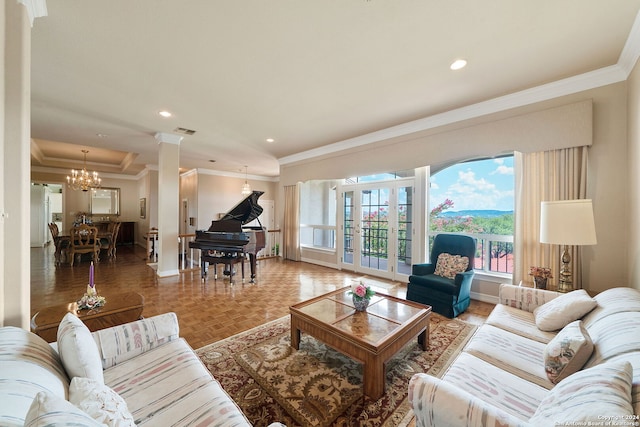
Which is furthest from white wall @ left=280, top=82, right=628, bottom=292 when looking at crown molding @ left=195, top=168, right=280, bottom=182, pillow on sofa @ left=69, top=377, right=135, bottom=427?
crown molding @ left=195, top=168, right=280, bottom=182

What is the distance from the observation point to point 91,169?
8.26m

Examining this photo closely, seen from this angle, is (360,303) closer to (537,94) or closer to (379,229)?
(379,229)

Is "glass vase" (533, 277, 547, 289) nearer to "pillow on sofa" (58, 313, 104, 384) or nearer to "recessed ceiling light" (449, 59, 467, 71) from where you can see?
"recessed ceiling light" (449, 59, 467, 71)

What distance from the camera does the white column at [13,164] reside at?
1491 mm

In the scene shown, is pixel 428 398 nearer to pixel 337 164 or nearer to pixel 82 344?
pixel 82 344

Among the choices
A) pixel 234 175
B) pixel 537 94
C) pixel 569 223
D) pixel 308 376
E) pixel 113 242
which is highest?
pixel 537 94

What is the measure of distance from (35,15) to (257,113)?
221 centimetres

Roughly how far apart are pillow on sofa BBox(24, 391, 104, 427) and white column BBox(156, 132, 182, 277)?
15.5ft

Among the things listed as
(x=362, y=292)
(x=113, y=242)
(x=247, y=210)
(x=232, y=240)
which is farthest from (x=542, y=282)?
Result: (x=113, y=242)

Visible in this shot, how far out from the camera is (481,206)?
12.2 ft

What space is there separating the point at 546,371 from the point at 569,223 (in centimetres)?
137

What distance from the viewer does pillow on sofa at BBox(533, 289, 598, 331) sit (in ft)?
5.60

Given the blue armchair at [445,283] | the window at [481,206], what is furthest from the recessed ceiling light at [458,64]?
the blue armchair at [445,283]

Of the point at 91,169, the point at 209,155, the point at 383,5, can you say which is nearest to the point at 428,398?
the point at 383,5
